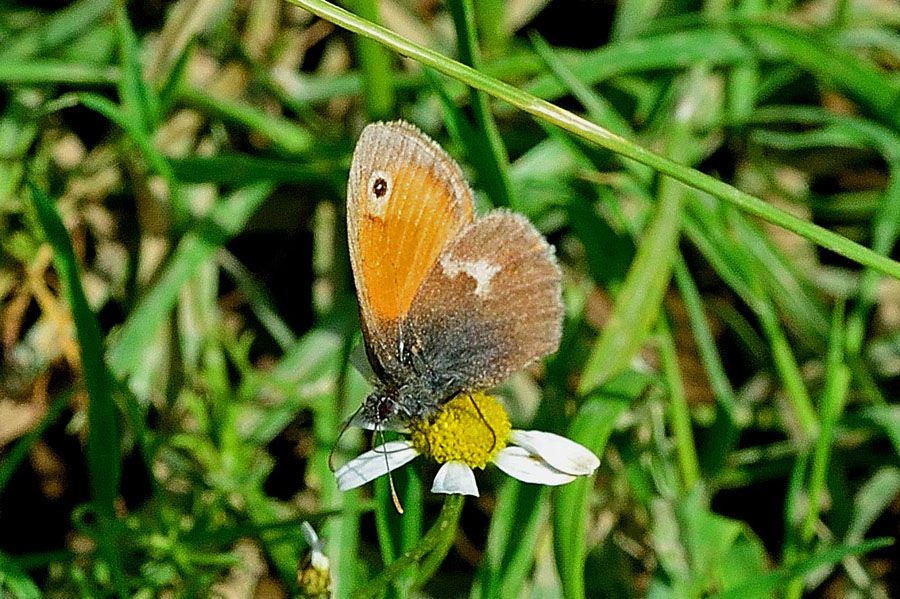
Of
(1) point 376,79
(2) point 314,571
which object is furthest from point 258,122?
A: (2) point 314,571

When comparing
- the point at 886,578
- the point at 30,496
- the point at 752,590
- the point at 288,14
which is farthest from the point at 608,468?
the point at 288,14

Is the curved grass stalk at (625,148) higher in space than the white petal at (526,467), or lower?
higher

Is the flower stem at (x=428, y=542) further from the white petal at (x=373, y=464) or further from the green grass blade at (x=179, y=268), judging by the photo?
the green grass blade at (x=179, y=268)

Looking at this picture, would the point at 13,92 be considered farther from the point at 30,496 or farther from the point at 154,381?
the point at 30,496

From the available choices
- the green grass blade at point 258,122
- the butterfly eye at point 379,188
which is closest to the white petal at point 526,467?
the butterfly eye at point 379,188

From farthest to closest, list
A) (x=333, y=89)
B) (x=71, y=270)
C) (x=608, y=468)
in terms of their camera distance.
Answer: (x=333, y=89) → (x=608, y=468) → (x=71, y=270)

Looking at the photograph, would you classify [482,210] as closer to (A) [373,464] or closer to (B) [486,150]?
(B) [486,150]
